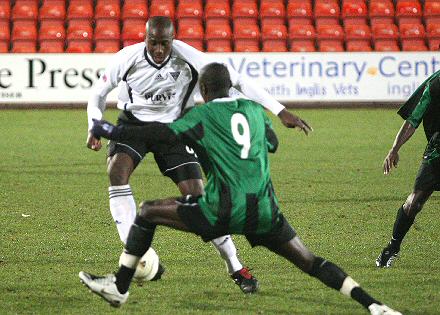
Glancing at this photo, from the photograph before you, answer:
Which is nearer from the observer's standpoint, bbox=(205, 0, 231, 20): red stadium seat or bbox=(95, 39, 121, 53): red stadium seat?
bbox=(95, 39, 121, 53): red stadium seat

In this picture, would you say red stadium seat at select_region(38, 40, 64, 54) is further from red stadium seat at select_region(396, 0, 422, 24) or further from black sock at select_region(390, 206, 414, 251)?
black sock at select_region(390, 206, 414, 251)

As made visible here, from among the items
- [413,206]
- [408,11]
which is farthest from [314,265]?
[408,11]

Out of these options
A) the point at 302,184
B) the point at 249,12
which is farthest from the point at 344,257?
the point at 249,12

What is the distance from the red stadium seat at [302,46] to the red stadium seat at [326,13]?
86cm

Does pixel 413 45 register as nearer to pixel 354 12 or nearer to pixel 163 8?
pixel 354 12

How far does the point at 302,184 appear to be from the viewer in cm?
1136

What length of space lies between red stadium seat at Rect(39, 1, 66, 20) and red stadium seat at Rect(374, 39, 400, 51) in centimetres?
692

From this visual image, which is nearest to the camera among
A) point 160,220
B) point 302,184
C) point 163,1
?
point 160,220

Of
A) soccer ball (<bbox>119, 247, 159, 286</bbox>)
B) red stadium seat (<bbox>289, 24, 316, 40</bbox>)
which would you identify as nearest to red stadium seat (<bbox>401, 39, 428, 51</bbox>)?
red stadium seat (<bbox>289, 24, 316, 40</bbox>)

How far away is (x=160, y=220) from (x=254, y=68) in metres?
14.7

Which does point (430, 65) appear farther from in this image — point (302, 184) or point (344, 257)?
point (344, 257)

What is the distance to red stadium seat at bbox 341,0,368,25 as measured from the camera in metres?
21.9

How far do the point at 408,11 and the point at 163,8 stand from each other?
18.0ft

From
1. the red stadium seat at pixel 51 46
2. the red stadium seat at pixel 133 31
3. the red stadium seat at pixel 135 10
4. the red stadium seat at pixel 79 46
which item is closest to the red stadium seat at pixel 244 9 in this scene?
the red stadium seat at pixel 135 10
